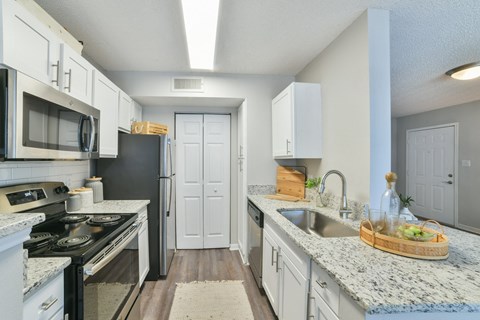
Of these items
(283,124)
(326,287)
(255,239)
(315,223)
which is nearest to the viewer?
(326,287)

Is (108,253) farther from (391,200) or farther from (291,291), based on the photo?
(391,200)

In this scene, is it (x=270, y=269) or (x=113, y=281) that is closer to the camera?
(x=113, y=281)

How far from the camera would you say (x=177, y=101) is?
3.27 m

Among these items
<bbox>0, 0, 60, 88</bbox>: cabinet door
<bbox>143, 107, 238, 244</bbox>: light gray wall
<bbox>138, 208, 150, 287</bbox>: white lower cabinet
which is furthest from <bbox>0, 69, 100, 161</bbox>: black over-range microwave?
<bbox>143, 107, 238, 244</bbox>: light gray wall

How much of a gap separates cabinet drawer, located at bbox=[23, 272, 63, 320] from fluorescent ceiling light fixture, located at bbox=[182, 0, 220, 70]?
70.3 inches

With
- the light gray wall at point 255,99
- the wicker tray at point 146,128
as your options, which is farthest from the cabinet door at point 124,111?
the light gray wall at point 255,99

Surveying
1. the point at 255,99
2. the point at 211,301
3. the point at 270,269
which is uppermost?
the point at 255,99

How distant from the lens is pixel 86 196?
2238 millimetres

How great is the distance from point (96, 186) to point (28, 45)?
1.49 m

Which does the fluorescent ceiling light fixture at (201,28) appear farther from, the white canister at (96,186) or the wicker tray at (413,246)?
the wicker tray at (413,246)

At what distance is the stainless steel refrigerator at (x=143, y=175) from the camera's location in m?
2.60

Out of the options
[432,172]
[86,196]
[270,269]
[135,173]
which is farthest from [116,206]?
[432,172]

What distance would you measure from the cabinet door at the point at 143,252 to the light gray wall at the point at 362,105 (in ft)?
6.37

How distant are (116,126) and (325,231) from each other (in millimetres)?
2279
